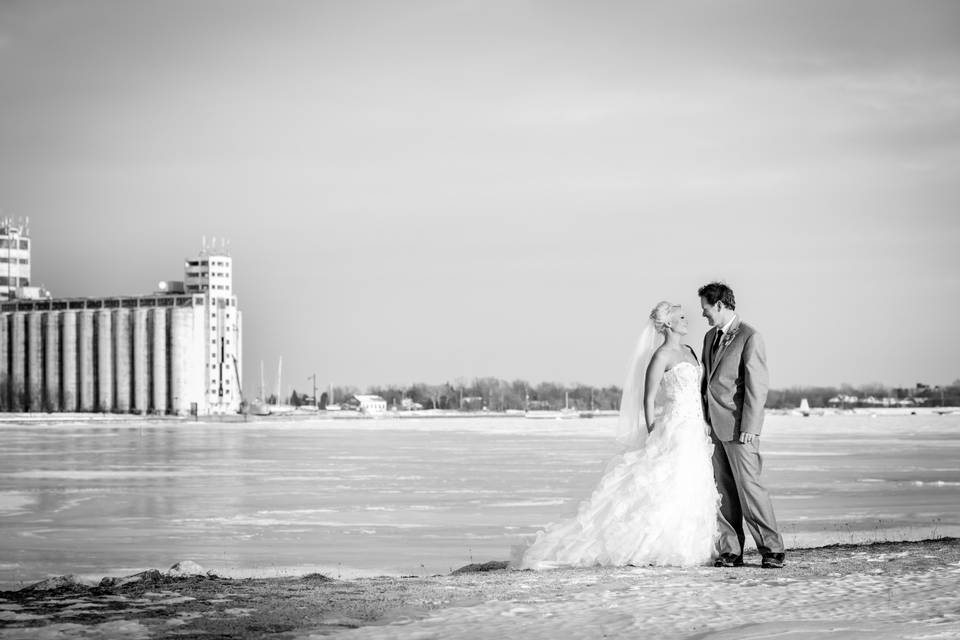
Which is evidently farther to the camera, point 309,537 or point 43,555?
point 309,537

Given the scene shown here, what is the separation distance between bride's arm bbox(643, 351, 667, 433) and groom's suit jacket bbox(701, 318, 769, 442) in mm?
456

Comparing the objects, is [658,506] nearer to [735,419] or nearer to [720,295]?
[735,419]

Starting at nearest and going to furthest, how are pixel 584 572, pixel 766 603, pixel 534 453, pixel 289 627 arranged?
1. pixel 289 627
2. pixel 766 603
3. pixel 584 572
4. pixel 534 453

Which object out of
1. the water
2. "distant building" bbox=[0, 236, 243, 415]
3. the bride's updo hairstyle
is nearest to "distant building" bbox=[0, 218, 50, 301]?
"distant building" bbox=[0, 236, 243, 415]

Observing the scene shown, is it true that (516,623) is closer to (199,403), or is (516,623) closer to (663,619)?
(663,619)

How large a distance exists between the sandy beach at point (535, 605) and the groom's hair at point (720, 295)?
2.35 metres

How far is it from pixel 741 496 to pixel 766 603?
216 centimetres

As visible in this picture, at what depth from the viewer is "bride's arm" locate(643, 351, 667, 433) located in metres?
11.0

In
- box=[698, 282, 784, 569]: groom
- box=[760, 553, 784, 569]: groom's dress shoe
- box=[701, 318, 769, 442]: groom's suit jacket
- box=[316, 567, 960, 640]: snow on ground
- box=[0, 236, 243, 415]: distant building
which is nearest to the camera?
box=[316, 567, 960, 640]: snow on ground

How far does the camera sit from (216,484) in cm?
3084

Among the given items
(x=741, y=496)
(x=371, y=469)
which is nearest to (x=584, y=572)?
(x=741, y=496)

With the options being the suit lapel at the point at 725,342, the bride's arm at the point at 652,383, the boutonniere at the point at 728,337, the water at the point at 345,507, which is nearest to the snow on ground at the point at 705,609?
the bride's arm at the point at 652,383

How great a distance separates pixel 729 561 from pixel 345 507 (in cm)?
1428

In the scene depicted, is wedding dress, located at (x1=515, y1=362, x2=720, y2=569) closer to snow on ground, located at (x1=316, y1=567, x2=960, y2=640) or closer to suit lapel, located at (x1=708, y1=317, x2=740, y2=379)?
suit lapel, located at (x1=708, y1=317, x2=740, y2=379)
